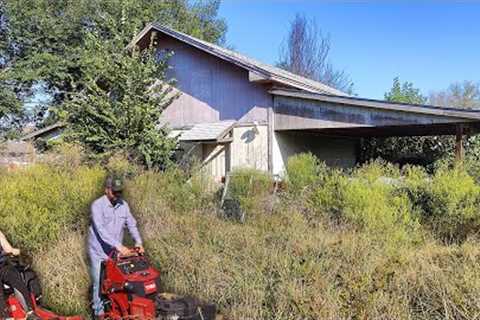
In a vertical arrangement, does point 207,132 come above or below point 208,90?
below

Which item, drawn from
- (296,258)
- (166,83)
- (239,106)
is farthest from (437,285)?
(166,83)

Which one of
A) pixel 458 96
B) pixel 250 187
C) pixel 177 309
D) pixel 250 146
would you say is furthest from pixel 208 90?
pixel 458 96

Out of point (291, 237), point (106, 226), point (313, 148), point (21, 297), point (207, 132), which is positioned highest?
point (207, 132)

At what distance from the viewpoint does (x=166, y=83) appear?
16.7 metres

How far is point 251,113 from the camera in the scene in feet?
52.3

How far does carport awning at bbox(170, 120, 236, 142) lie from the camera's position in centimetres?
1547

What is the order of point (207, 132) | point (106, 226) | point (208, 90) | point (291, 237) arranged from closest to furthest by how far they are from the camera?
1. point (106, 226)
2. point (291, 237)
3. point (207, 132)
4. point (208, 90)

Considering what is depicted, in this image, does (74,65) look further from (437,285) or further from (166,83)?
(437,285)

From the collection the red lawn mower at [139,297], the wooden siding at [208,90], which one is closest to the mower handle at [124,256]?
the red lawn mower at [139,297]

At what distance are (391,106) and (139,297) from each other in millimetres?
9569

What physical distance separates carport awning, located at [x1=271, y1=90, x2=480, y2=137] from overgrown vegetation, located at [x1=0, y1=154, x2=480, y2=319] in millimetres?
2652

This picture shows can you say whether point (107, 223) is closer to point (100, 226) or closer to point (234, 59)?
point (100, 226)

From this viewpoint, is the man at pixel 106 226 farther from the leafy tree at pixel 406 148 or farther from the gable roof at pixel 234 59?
A: the leafy tree at pixel 406 148

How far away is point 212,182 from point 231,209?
186cm
